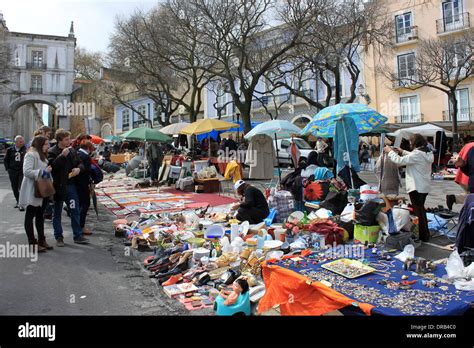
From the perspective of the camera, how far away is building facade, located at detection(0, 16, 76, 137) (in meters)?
46.0

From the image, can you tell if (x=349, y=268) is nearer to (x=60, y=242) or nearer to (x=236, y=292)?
(x=236, y=292)

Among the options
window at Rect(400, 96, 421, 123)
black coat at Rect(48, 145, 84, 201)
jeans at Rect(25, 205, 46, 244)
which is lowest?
jeans at Rect(25, 205, 46, 244)

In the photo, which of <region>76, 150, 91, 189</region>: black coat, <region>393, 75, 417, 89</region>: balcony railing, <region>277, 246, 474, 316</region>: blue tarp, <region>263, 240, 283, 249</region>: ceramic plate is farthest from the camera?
<region>393, 75, 417, 89</region>: balcony railing

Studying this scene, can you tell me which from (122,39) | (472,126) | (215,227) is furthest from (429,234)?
(472,126)

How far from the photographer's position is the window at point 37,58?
155 ft

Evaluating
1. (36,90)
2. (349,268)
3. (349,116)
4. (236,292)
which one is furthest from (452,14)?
(36,90)

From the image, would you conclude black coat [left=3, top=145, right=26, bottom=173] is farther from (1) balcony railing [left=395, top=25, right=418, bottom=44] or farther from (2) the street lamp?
(1) balcony railing [left=395, top=25, right=418, bottom=44]

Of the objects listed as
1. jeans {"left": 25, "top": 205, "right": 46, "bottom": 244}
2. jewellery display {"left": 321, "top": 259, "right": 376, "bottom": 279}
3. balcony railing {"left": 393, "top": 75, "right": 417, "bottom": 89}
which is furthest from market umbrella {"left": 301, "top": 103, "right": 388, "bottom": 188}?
balcony railing {"left": 393, "top": 75, "right": 417, "bottom": 89}

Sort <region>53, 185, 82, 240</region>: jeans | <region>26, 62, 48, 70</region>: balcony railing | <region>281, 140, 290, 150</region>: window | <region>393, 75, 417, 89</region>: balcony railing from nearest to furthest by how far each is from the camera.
A: <region>53, 185, 82, 240</region>: jeans
<region>281, 140, 290, 150</region>: window
<region>393, 75, 417, 89</region>: balcony railing
<region>26, 62, 48, 70</region>: balcony railing

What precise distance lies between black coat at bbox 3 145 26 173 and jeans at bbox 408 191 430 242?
28.7 feet

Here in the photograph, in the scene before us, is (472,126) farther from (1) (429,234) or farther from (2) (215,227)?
(2) (215,227)

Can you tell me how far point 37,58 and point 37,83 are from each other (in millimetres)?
3488

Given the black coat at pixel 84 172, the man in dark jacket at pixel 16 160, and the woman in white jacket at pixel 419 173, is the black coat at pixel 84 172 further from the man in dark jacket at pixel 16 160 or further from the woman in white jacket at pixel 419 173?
the woman in white jacket at pixel 419 173

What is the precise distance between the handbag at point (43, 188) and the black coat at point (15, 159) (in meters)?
4.00
